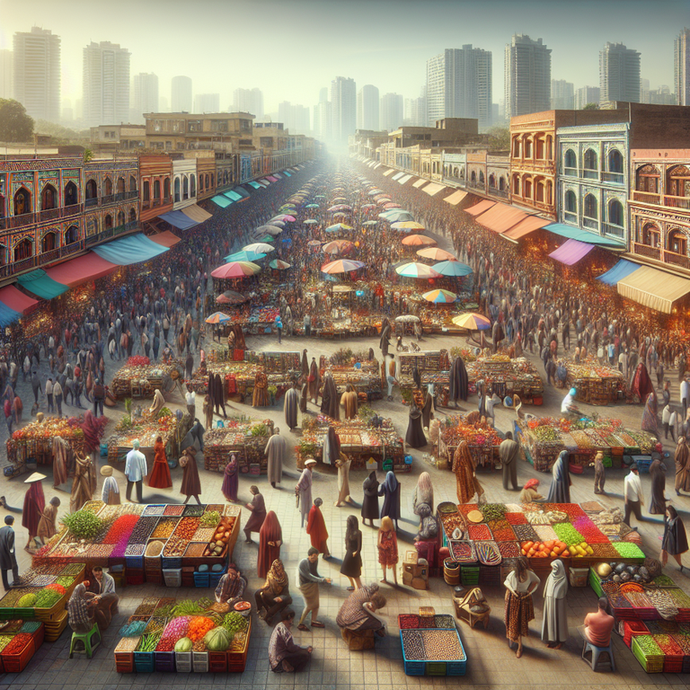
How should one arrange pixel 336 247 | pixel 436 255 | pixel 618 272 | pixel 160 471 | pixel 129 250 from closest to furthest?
pixel 160 471 → pixel 618 272 → pixel 129 250 → pixel 436 255 → pixel 336 247

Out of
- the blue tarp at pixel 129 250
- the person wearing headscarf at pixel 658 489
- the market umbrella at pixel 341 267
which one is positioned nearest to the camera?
the person wearing headscarf at pixel 658 489

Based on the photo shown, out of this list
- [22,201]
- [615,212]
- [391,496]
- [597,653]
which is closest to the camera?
[597,653]

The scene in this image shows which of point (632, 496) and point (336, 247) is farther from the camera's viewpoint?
point (336, 247)

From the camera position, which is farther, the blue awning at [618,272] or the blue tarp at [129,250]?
the blue tarp at [129,250]

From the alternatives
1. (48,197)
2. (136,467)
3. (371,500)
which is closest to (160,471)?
(136,467)

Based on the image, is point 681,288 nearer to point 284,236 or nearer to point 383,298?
point 383,298

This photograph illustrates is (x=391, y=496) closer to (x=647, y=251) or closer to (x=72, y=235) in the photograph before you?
(x=647, y=251)

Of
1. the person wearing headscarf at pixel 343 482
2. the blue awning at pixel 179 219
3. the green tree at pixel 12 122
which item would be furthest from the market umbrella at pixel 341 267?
the green tree at pixel 12 122

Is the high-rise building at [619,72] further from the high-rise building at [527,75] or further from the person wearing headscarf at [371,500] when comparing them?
the person wearing headscarf at [371,500]
